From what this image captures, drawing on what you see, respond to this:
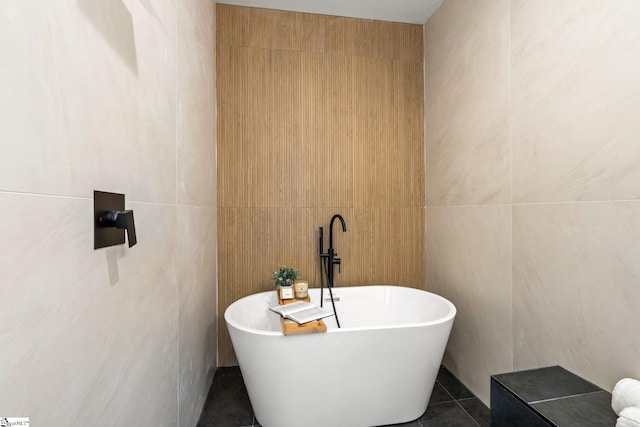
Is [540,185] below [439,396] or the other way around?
the other way around

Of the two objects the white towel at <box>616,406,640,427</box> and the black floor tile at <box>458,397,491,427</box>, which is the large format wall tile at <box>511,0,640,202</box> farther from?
the black floor tile at <box>458,397,491,427</box>

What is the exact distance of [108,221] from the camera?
767mm

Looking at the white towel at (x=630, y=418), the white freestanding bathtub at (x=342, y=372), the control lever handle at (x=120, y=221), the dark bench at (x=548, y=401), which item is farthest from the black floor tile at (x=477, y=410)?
the control lever handle at (x=120, y=221)

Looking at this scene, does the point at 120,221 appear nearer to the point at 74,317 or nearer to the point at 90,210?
the point at 90,210

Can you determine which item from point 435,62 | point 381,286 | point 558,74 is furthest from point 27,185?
point 435,62

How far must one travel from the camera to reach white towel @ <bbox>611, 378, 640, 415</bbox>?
92 cm

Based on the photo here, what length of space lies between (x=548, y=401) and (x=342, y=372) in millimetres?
815

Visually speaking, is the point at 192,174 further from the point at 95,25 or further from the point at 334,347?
the point at 334,347

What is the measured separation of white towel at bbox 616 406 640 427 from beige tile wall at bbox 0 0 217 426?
4.59 ft

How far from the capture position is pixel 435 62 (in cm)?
233

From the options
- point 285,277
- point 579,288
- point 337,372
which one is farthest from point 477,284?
point 285,277

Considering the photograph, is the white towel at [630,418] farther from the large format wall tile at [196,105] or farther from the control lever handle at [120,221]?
the large format wall tile at [196,105]

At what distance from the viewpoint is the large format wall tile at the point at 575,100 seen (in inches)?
42.2

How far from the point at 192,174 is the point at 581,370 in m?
1.98
